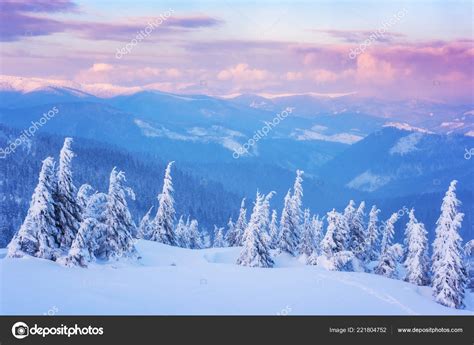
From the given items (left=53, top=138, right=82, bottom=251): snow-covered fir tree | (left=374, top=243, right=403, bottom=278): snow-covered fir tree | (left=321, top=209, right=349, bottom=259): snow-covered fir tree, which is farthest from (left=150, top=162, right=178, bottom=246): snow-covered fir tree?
(left=374, top=243, right=403, bottom=278): snow-covered fir tree

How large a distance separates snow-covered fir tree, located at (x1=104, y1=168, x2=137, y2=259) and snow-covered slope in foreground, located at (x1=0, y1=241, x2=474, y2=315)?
3.58ft

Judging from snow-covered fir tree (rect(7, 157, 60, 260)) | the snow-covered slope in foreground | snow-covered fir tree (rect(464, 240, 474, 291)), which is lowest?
snow-covered fir tree (rect(464, 240, 474, 291))

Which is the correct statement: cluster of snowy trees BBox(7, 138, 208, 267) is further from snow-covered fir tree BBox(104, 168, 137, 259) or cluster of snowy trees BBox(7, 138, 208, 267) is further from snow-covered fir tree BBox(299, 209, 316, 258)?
snow-covered fir tree BBox(299, 209, 316, 258)

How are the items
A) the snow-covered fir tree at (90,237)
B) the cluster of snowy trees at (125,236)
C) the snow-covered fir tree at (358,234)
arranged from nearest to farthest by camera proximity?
1. the snow-covered fir tree at (90,237)
2. the cluster of snowy trees at (125,236)
3. the snow-covered fir tree at (358,234)

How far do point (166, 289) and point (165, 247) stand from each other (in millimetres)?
18089

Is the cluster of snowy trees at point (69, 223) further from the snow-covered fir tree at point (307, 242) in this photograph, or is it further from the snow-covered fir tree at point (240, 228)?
the snow-covered fir tree at point (240, 228)

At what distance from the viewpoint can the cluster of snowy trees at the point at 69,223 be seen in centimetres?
2378

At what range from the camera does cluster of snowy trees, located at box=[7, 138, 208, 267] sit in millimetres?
23781

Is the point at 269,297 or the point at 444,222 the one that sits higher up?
the point at 444,222

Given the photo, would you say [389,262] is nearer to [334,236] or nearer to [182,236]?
[334,236]

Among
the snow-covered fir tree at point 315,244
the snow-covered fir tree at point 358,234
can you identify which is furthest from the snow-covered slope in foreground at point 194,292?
the snow-covered fir tree at point 358,234

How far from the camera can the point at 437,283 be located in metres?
27.9
